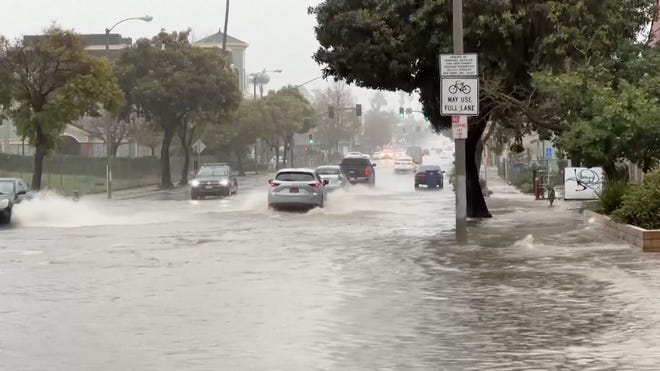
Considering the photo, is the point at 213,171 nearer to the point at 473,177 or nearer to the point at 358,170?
the point at 358,170

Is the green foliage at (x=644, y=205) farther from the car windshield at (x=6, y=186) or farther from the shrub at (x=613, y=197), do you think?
the car windshield at (x=6, y=186)

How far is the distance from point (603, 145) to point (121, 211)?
18691 millimetres

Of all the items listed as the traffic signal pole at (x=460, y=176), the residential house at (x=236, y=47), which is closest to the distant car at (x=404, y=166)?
the residential house at (x=236, y=47)


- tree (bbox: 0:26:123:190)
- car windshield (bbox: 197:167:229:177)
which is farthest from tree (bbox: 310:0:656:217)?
car windshield (bbox: 197:167:229:177)

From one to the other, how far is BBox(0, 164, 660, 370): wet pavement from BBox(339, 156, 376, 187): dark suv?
1261 inches

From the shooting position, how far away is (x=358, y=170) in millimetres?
59062

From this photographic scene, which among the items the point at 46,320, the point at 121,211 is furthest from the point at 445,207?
the point at 46,320

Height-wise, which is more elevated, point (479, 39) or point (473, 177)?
point (479, 39)

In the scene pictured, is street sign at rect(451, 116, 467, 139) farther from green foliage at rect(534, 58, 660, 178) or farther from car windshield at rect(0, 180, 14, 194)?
car windshield at rect(0, 180, 14, 194)

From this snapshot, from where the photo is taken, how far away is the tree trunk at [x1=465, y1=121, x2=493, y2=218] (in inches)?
1185

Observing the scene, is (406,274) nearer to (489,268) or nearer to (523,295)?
(489,268)

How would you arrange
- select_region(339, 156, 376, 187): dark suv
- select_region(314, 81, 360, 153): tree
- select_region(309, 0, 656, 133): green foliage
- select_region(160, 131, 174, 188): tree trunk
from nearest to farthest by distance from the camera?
select_region(309, 0, 656, 133): green foliage
select_region(339, 156, 376, 187): dark suv
select_region(160, 131, 174, 188): tree trunk
select_region(314, 81, 360, 153): tree

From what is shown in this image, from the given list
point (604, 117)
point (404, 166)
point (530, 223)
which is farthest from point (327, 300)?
point (404, 166)

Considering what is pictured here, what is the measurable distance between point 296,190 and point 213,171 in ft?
54.1
